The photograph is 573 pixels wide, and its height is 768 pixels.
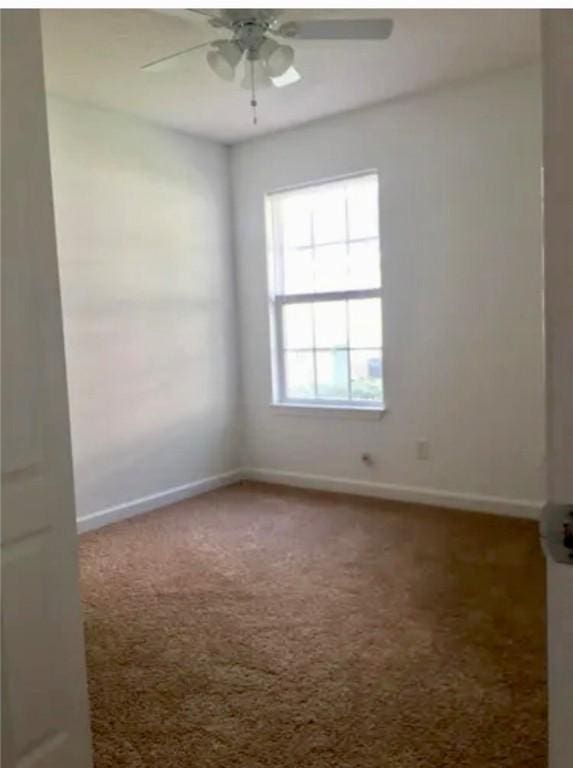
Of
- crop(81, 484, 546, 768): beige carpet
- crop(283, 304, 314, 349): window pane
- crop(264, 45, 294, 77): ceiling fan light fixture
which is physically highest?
crop(264, 45, 294, 77): ceiling fan light fixture

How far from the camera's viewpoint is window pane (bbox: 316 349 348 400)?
468 cm

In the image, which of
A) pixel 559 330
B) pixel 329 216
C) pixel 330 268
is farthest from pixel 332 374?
pixel 559 330

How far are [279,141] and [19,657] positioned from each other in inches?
162

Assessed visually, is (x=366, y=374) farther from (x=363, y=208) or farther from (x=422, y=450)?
(x=363, y=208)

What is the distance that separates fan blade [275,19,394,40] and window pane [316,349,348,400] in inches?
92.2

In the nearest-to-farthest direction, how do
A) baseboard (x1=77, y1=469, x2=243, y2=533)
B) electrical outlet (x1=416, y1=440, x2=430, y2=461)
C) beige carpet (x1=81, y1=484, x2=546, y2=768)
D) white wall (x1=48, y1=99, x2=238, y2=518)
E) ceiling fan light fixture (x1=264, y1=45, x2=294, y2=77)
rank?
1. beige carpet (x1=81, y1=484, x2=546, y2=768)
2. ceiling fan light fixture (x1=264, y1=45, x2=294, y2=77)
3. white wall (x1=48, y1=99, x2=238, y2=518)
4. baseboard (x1=77, y1=469, x2=243, y2=533)
5. electrical outlet (x1=416, y1=440, x2=430, y2=461)

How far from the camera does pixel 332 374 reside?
474 centimetres

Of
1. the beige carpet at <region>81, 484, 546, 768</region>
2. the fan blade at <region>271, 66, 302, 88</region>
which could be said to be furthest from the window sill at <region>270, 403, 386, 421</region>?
the fan blade at <region>271, 66, 302, 88</region>

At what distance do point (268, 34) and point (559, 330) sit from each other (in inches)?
101

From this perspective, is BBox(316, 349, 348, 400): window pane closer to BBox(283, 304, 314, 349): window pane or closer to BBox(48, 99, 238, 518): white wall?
BBox(283, 304, 314, 349): window pane

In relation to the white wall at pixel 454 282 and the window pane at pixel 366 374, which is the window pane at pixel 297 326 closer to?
the window pane at pixel 366 374

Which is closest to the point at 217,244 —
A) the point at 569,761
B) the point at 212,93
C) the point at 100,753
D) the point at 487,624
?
the point at 212,93

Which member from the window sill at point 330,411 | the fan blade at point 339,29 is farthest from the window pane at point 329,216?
the fan blade at point 339,29

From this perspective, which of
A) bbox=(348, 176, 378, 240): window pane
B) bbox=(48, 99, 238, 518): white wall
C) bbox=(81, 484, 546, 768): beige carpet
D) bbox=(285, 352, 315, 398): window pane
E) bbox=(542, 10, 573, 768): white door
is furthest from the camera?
bbox=(285, 352, 315, 398): window pane
